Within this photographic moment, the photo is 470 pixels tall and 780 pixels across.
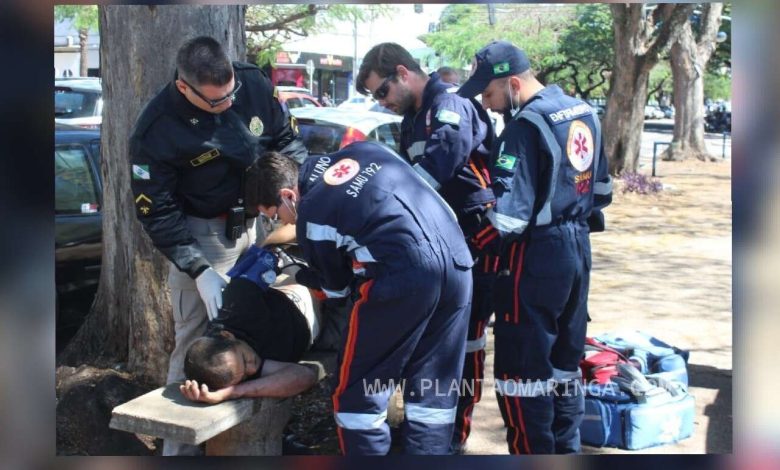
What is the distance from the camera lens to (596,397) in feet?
12.9

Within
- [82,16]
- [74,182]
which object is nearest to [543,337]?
[74,182]

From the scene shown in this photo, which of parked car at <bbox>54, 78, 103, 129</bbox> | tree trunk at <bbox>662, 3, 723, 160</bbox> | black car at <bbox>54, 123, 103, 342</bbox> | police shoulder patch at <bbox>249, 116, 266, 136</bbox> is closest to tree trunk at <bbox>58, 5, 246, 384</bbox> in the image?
black car at <bbox>54, 123, 103, 342</bbox>

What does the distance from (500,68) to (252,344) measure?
148cm

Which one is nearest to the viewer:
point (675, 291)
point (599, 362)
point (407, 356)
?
point (407, 356)

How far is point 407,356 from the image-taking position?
10.4 feet

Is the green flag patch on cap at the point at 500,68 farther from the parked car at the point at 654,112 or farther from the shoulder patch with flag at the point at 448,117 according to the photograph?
the parked car at the point at 654,112

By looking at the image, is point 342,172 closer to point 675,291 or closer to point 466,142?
point 466,142

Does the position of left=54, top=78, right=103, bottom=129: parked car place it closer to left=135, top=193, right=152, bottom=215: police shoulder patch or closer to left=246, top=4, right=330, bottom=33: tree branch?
left=246, top=4, right=330, bottom=33: tree branch

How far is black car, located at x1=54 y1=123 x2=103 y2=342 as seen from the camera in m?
4.74

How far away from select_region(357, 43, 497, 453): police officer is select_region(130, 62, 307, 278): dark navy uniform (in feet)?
1.74

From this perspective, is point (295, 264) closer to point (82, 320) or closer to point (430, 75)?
point (430, 75)

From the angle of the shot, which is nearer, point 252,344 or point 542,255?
point 542,255

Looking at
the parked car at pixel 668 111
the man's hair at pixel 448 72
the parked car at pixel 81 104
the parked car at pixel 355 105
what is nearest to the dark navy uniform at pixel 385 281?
the man's hair at pixel 448 72

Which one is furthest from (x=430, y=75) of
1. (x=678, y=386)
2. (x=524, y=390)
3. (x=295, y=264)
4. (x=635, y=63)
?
(x=635, y=63)
